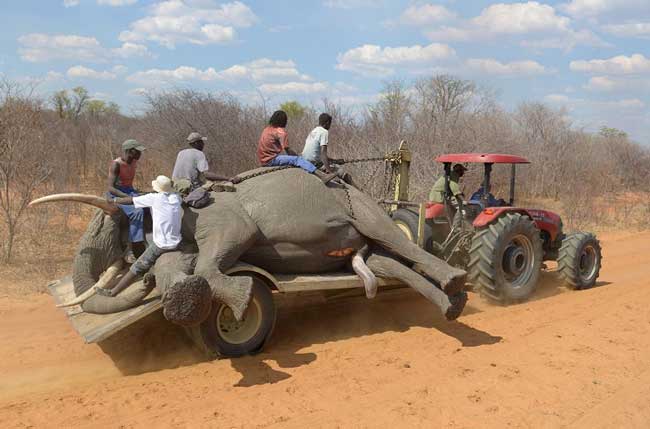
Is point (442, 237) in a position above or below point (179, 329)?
above

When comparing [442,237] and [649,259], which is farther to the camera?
[649,259]

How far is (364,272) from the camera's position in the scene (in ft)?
21.2

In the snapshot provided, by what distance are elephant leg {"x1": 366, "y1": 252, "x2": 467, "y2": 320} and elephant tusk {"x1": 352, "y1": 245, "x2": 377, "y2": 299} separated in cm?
12

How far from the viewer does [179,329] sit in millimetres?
6301

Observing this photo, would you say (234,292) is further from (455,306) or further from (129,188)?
(455,306)

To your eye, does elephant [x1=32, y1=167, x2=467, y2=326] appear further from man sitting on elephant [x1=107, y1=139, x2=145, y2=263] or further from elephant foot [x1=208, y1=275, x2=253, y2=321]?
man sitting on elephant [x1=107, y1=139, x2=145, y2=263]

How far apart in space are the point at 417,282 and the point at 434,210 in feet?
7.01

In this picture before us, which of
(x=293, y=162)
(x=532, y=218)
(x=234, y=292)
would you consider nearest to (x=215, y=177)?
(x=293, y=162)

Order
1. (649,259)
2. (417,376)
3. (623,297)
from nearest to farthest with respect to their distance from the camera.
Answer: (417,376)
(623,297)
(649,259)

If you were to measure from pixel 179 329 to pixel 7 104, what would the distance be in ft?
22.1

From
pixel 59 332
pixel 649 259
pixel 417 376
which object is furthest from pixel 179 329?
pixel 649 259

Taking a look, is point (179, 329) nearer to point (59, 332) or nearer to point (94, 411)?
point (59, 332)

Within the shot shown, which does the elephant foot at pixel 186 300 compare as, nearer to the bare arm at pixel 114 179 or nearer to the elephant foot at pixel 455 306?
the bare arm at pixel 114 179

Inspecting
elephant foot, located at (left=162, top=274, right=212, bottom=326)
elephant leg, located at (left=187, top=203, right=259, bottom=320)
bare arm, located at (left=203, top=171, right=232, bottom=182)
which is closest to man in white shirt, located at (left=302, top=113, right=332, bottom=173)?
bare arm, located at (left=203, top=171, right=232, bottom=182)
